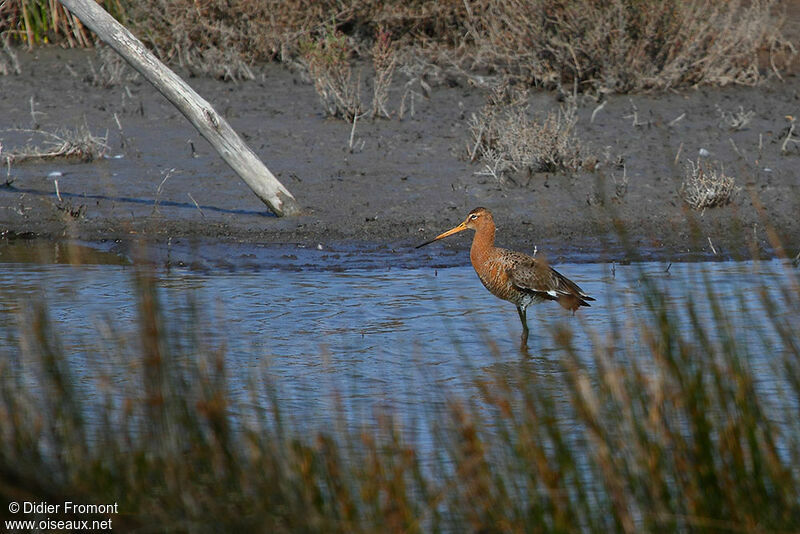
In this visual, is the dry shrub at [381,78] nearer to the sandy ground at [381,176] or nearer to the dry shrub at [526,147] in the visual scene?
the sandy ground at [381,176]

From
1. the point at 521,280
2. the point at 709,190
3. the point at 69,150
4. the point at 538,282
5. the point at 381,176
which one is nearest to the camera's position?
the point at 538,282

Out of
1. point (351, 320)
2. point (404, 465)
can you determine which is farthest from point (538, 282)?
point (404, 465)

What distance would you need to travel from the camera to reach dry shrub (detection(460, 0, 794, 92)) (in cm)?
1386

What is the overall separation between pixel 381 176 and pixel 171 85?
122 inches

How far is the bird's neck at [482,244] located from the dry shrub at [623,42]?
569 cm

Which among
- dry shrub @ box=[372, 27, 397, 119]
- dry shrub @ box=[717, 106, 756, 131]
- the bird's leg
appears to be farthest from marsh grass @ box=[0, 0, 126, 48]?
the bird's leg

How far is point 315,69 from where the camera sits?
537 inches

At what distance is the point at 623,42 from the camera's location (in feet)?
45.4

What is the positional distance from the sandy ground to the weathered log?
3.15ft

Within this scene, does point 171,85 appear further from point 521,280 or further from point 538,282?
point 538,282

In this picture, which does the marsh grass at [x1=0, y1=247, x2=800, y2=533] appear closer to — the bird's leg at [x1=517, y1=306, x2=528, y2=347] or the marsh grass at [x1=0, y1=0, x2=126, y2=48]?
the bird's leg at [x1=517, y1=306, x2=528, y2=347]

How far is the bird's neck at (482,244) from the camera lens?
28.4 ft

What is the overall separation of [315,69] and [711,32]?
4699 mm

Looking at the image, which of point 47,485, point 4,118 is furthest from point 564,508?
point 4,118
